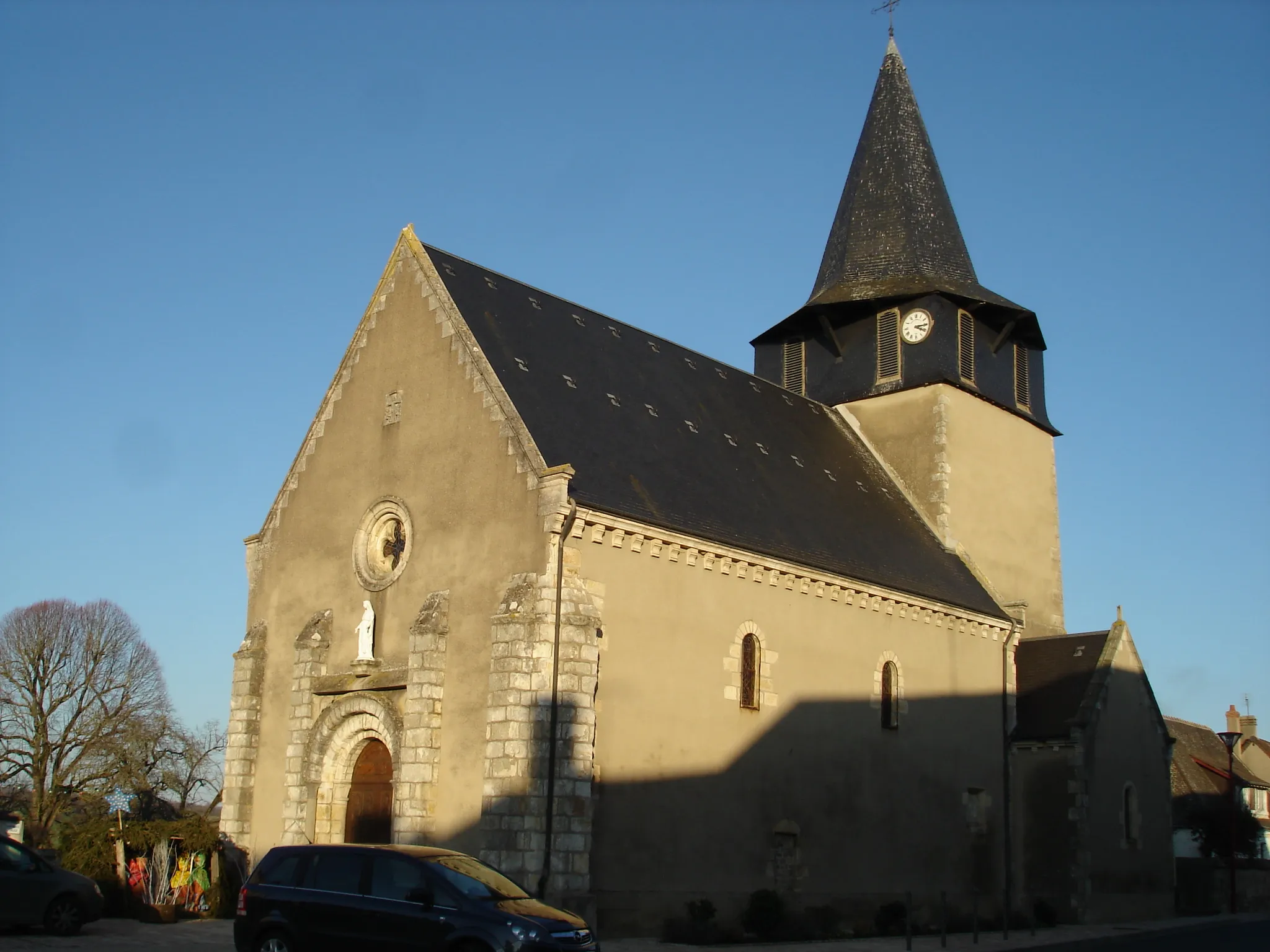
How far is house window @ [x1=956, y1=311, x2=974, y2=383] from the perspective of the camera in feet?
94.0

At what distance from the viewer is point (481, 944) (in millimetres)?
10977

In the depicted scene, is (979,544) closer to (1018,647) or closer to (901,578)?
(1018,647)

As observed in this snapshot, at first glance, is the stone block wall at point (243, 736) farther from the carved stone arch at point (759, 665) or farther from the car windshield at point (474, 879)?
the car windshield at point (474, 879)

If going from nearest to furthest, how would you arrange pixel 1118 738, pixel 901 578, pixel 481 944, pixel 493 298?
pixel 481 944
pixel 493 298
pixel 901 578
pixel 1118 738

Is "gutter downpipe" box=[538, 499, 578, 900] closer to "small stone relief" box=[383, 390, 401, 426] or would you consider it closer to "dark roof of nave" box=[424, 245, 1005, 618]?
"dark roof of nave" box=[424, 245, 1005, 618]

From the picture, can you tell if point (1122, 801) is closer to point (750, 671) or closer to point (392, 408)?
point (750, 671)

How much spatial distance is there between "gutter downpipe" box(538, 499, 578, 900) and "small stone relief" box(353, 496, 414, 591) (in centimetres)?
360

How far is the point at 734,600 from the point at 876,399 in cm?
1072

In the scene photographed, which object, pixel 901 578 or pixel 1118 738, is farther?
pixel 1118 738

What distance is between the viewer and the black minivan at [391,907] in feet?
36.4

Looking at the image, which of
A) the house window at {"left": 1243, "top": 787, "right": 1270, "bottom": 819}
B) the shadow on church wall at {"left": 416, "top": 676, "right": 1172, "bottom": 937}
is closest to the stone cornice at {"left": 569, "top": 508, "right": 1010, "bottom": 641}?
the shadow on church wall at {"left": 416, "top": 676, "right": 1172, "bottom": 937}

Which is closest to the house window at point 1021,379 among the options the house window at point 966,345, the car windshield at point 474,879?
the house window at point 966,345

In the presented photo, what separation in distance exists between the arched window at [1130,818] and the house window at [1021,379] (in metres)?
9.36

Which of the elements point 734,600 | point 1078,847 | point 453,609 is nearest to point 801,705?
point 734,600
